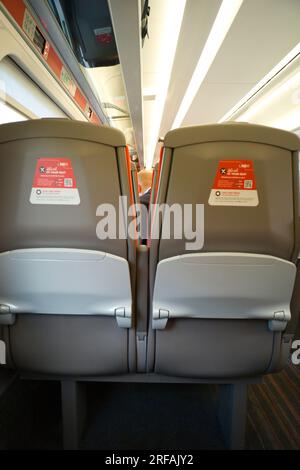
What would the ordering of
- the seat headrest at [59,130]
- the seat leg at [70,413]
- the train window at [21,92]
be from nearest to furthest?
the seat headrest at [59,130] → the seat leg at [70,413] → the train window at [21,92]

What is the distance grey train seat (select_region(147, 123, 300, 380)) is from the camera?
694mm

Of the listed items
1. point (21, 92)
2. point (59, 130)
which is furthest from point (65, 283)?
point (21, 92)

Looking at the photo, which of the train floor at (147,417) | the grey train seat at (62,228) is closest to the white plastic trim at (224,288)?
the grey train seat at (62,228)

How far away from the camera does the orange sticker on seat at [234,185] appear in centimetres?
70

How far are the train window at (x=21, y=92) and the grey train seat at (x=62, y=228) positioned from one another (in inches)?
38.6

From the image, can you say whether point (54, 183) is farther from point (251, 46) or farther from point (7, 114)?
point (251, 46)

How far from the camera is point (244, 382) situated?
973mm

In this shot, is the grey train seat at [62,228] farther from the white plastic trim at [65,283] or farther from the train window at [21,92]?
the train window at [21,92]

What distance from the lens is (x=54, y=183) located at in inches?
28.1

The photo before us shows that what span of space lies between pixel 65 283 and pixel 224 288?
2.00 feet

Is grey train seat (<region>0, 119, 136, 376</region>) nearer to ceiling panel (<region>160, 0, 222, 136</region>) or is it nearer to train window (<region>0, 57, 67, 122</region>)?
train window (<region>0, 57, 67, 122</region>)

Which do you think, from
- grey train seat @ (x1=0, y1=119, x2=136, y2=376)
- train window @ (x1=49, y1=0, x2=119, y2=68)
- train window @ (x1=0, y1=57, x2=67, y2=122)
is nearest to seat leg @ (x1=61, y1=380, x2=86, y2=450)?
grey train seat @ (x1=0, y1=119, x2=136, y2=376)
